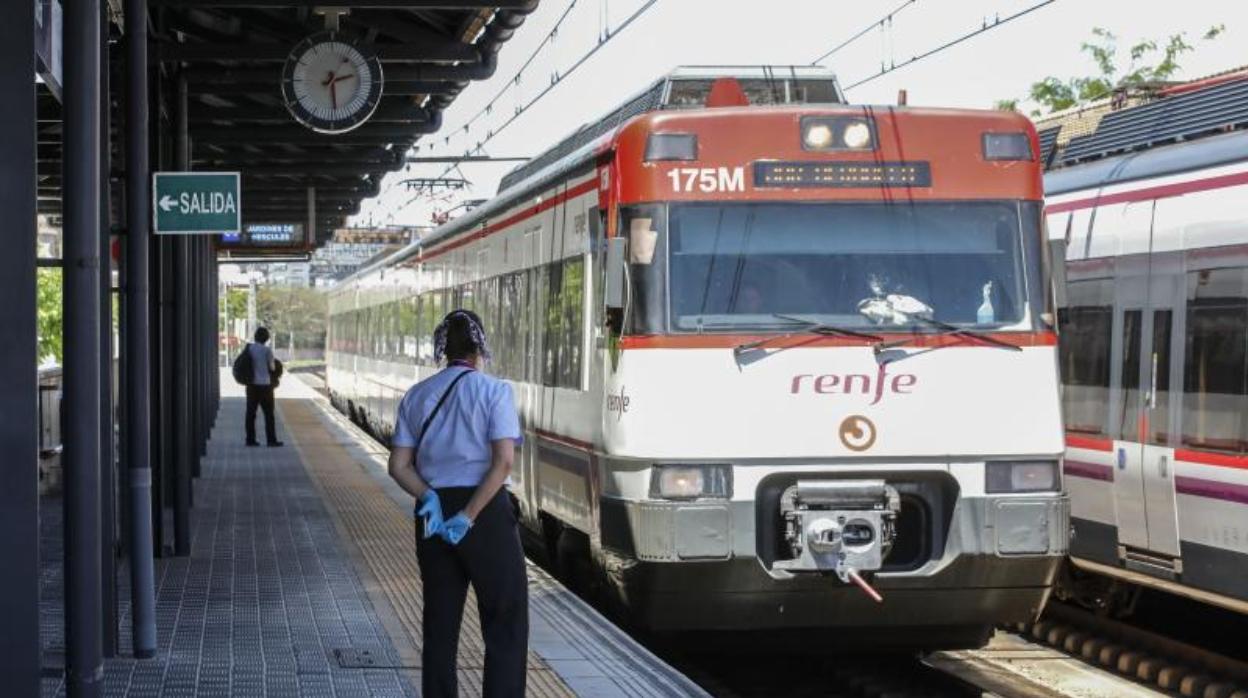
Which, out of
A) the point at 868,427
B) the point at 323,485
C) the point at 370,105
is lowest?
the point at 323,485

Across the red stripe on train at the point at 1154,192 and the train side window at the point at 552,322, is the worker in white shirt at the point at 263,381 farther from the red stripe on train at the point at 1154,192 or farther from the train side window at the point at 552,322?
the red stripe on train at the point at 1154,192

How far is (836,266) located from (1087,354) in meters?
3.12

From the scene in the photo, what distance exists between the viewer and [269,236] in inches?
1267

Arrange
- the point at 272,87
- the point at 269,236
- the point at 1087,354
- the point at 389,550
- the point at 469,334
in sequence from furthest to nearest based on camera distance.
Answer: the point at 269,236 < the point at 272,87 < the point at 389,550 < the point at 1087,354 < the point at 469,334

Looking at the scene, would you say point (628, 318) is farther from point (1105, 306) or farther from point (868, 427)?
point (1105, 306)

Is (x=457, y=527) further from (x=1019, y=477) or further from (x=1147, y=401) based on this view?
(x=1147, y=401)

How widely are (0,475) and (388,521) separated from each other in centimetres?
1021

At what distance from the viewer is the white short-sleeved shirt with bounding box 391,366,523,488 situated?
7031 millimetres

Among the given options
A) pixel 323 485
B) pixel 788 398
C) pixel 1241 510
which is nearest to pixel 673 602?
pixel 788 398

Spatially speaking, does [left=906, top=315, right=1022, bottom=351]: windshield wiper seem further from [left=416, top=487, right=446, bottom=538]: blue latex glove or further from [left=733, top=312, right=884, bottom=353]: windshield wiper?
[left=416, top=487, right=446, bottom=538]: blue latex glove

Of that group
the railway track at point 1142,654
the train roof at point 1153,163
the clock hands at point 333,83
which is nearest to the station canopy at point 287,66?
the clock hands at point 333,83

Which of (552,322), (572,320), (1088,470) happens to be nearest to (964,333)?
(572,320)

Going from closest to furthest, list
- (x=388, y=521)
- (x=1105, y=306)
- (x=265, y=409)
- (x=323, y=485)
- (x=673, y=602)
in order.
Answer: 1. (x=673, y=602)
2. (x=1105, y=306)
3. (x=388, y=521)
4. (x=323, y=485)
5. (x=265, y=409)

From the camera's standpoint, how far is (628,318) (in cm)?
995
